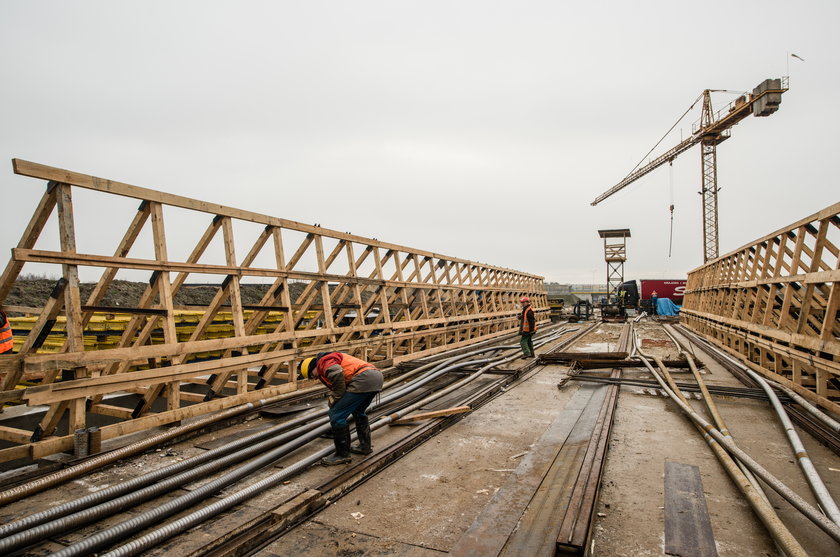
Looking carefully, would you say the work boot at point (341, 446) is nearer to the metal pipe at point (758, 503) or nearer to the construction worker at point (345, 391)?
the construction worker at point (345, 391)

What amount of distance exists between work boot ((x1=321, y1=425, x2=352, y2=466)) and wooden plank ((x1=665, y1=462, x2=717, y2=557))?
2863 mm

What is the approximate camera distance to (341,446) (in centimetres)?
460

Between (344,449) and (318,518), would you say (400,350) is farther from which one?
(318,518)

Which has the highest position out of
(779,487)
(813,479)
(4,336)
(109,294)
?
(109,294)

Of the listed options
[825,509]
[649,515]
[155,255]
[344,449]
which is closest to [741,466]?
[825,509]

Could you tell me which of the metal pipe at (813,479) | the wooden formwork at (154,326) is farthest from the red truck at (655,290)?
the metal pipe at (813,479)

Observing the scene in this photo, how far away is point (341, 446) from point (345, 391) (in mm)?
549

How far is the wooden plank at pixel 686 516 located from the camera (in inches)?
120

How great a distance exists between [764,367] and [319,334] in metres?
8.54

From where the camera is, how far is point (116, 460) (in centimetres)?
451

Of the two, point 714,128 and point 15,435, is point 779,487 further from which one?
Answer: point 714,128

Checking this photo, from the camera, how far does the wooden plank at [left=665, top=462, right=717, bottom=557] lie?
3.05 metres

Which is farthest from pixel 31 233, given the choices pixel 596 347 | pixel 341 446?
pixel 596 347

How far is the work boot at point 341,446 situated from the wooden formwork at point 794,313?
596cm
